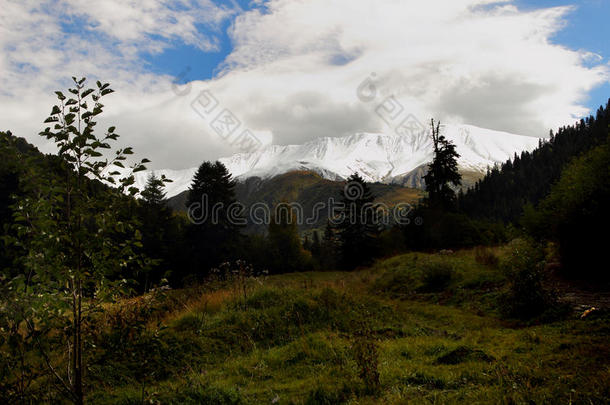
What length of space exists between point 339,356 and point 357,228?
35942 millimetres

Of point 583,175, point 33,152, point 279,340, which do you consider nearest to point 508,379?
point 279,340

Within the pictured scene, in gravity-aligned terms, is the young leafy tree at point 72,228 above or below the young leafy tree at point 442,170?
below

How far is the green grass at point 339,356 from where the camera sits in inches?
183

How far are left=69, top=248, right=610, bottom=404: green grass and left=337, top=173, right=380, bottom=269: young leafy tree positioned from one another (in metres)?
29.8

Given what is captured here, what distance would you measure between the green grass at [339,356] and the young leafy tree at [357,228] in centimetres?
2983

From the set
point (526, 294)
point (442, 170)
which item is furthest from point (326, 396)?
point (442, 170)

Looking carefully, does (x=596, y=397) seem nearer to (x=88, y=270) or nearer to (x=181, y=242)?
(x=88, y=270)

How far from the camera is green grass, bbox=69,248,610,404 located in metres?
4.66

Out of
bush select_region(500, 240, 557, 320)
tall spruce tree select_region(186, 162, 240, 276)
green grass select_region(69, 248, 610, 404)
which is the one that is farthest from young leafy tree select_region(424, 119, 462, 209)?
bush select_region(500, 240, 557, 320)

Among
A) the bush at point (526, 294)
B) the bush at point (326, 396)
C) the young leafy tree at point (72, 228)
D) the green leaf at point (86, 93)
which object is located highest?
the green leaf at point (86, 93)

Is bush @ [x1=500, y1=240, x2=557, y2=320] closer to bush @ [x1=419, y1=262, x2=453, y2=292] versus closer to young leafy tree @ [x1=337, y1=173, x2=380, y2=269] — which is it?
bush @ [x1=419, y1=262, x2=453, y2=292]

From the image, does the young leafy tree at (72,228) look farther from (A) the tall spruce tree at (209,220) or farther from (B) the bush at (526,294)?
(A) the tall spruce tree at (209,220)

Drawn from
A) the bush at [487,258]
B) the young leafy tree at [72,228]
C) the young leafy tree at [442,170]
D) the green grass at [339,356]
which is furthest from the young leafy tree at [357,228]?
the young leafy tree at [72,228]

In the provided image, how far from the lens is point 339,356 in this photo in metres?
6.59
